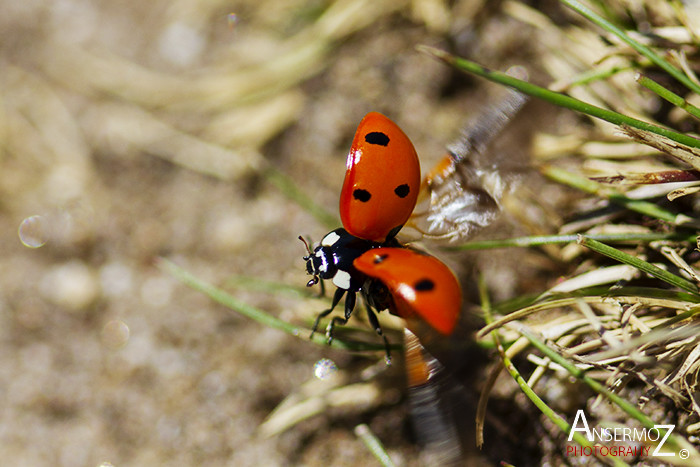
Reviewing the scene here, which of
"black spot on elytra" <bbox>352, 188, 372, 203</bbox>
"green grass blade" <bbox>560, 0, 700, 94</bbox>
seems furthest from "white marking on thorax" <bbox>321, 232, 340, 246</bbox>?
"green grass blade" <bbox>560, 0, 700, 94</bbox>

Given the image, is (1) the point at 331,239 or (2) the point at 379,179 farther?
(1) the point at 331,239

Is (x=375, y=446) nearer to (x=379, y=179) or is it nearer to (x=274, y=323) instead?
(x=274, y=323)

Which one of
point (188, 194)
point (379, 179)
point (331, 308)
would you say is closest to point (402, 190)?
point (379, 179)

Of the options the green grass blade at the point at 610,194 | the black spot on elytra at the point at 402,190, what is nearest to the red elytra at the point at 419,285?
the black spot on elytra at the point at 402,190

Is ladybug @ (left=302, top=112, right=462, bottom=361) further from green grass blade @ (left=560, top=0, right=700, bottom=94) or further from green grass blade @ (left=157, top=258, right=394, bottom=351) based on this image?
green grass blade @ (left=560, top=0, right=700, bottom=94)

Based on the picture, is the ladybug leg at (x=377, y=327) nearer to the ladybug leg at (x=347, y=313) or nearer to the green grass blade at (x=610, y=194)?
the ladybug leg at (x=347, y=313)

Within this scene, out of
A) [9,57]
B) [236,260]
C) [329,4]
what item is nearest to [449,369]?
[236,260]

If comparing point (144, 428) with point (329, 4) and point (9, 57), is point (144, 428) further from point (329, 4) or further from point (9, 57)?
point (9, 57)
